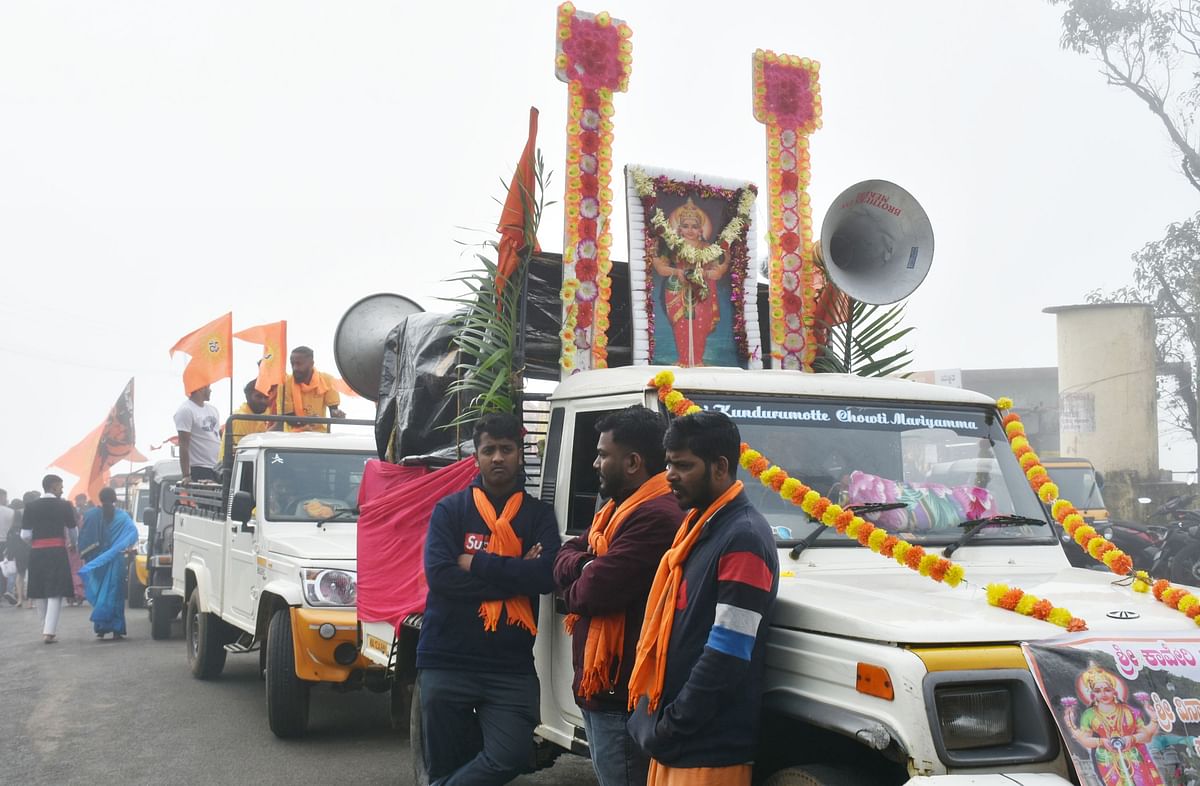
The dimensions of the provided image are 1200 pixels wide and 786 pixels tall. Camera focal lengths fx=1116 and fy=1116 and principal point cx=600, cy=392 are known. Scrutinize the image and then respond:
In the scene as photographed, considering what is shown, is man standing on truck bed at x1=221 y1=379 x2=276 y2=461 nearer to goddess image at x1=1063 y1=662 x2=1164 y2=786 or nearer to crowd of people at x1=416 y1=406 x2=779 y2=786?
crowd of people at x1=416 y1=406 x2=779 y2=786

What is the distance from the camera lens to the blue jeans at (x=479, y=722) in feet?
13.6

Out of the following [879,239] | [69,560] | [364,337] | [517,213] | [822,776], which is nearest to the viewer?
[822,776]

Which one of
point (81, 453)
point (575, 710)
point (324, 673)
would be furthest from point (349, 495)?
point (81, 453)

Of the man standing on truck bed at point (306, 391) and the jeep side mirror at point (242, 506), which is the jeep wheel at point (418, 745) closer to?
the jeep side mirror at point (242, 506)

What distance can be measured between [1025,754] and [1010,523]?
1.48 meters

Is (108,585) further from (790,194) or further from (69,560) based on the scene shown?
(790,194)

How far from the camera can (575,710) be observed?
4250 mm

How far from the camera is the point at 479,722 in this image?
4.27m

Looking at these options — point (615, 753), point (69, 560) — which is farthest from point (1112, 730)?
point (69, 560)

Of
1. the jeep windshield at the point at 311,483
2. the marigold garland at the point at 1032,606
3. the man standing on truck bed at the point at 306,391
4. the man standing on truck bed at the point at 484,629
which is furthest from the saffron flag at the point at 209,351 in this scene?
the marigold garland at the point at 1032,606

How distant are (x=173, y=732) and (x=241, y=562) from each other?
1480 millimetres

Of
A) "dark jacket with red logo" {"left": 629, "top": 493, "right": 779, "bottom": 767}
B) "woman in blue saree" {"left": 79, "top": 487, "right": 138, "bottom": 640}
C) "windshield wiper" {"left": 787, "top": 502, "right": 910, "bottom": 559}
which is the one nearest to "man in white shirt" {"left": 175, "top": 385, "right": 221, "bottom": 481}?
"woman in blue saree" {"left": 79, "top": 487, "right": 138, "bottom": 640}

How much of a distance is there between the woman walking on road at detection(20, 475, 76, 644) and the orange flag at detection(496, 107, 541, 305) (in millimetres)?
9889

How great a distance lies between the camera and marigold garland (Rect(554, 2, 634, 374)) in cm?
543
